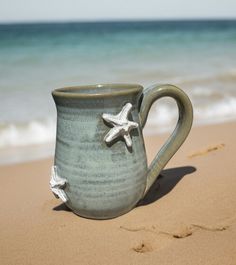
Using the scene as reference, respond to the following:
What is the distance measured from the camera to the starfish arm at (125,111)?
5.33 ft

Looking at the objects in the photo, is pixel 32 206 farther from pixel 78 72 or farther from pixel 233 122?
pixel 78 72

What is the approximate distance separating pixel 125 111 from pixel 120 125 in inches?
2.5

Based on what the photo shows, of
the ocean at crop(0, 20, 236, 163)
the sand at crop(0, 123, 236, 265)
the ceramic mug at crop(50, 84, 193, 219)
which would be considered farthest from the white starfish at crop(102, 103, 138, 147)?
the ocean at crop(0, 20, 236, 163)

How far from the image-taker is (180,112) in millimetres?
1859

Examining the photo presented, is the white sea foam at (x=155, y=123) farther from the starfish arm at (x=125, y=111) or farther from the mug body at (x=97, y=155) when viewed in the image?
the starfish arm at (x=125, y=111)

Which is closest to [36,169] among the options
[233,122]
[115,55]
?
[233,122]

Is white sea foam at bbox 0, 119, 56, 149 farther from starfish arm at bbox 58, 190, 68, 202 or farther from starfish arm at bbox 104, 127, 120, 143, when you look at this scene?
starfish arm at bbox 104, 127, 120, 143

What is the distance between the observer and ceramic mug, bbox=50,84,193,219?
5.29 ft

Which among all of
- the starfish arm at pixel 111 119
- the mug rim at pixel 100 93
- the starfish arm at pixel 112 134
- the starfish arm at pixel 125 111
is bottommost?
the starfish arm at pixel 112 134

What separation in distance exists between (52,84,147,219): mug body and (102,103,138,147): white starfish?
17mm

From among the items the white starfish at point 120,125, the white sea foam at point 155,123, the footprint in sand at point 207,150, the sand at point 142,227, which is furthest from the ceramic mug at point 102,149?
the white sea foam at point 155,123

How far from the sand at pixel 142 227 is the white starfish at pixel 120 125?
0.38 meters

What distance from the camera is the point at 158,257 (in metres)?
1.52

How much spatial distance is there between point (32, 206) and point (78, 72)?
561 cm
